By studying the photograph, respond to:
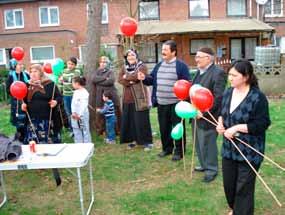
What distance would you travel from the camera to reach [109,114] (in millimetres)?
7473

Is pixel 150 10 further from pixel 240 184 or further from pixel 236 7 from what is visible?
pixel 240 184

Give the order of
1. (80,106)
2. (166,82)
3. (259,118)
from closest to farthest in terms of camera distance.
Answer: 1. (259,118)
2. (166,82)
3. (80,106)

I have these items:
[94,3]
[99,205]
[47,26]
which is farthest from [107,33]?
[99,205]

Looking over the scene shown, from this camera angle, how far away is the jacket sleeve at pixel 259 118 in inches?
141

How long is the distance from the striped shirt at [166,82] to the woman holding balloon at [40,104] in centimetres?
151

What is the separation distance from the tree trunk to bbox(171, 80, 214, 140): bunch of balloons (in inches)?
104

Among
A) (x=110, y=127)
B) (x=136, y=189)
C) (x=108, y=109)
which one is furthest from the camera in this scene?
(x=110, y=127)

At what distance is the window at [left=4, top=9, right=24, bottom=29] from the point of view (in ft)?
88.2

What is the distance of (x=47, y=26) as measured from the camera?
26.5 m

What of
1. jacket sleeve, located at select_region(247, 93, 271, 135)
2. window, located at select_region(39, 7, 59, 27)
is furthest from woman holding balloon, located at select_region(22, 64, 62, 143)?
window, located at select_region(39, 7, 59, 27)

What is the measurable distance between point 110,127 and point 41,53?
67.5ft

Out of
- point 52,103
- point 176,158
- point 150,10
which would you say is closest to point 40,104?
point 52,103

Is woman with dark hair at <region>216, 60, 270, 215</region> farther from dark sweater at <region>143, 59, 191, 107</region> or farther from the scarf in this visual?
the scarf

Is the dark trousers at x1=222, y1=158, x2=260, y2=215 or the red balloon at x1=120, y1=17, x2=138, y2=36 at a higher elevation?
the red balloon at x1=120, y1=17, x2=138, y2=36
